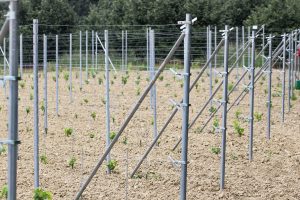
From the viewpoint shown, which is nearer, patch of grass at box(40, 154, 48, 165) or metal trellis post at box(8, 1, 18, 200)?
metal trellis post at box(8, 1, 18, 200)

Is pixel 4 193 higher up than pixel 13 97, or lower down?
lower down

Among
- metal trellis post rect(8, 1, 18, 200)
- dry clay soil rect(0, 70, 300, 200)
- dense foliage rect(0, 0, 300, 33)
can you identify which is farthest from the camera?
dense foliage rect(0, 0, 300, 33)

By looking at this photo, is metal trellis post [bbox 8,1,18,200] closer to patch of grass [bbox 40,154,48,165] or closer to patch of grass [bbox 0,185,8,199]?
patch of grass [bbox 0,185,8,199]

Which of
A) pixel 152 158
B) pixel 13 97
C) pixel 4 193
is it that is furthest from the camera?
pixel 152 158

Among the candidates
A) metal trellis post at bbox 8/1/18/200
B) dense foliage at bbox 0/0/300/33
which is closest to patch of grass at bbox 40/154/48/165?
metal trellis post at bbox 8/1/18/200

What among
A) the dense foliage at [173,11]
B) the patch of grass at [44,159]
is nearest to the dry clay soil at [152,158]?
the patch of grass at [44,159]

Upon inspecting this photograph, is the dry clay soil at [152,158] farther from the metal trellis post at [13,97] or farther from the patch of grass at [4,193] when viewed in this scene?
the metal trellis post at [13,97]

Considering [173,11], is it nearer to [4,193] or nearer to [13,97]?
[4,193]

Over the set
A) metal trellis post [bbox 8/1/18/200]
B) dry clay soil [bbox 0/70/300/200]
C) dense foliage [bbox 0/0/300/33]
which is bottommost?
dry clay soil [bbox 0/70/300/200]

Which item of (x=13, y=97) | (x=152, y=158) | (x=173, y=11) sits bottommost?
(x=152, y=158)

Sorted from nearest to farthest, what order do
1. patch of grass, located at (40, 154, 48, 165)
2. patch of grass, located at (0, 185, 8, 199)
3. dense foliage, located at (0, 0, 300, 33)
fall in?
patch of grass, located at (0, 185, 8, 199) < patch of grass, located at (40, 154, 48, 165) < dense foliage, located at (0, 0, 300, 33)

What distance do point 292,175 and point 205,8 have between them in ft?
73.7

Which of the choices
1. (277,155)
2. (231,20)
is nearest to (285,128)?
(277,155)

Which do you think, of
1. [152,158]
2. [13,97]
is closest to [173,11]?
[152,158]
